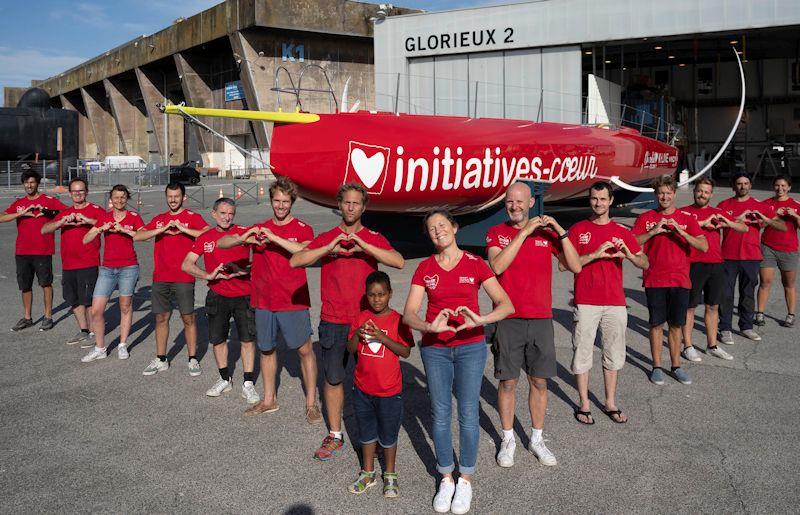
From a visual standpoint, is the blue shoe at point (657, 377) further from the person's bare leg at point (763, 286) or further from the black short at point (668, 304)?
the person's bare leg at point (763, 286)

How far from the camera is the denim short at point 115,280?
Answer: 6637 millimetres

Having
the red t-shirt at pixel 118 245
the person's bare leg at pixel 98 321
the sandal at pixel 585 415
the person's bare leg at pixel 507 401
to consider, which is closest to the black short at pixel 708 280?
the sandal at pixel 585 415

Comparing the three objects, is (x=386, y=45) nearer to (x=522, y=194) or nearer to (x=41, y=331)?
(x=41, y=331)

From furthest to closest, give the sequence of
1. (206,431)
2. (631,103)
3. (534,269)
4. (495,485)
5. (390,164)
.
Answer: (631,103) < (390,164) < (206,431) < (534,269) < (495,485)

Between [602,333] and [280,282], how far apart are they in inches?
96.2

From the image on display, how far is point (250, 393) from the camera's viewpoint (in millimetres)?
5320

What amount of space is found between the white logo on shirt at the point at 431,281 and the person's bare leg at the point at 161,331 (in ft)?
11.0

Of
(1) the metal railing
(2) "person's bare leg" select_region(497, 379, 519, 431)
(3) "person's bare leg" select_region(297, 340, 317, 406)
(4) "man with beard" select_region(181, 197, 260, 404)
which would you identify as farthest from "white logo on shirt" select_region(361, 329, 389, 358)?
(1) the metal railing

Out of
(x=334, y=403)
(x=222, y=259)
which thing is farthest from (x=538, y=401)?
(x=222, y=259)

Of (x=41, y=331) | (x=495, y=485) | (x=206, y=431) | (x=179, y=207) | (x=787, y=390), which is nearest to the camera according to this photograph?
(x=495, y=485)

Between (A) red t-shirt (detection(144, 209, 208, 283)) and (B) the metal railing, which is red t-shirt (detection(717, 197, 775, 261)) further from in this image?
(B) the metal railing

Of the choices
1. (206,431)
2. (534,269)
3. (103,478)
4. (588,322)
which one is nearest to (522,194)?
(534,269)

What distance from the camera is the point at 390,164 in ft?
32.7

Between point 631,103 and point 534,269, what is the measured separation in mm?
24995
